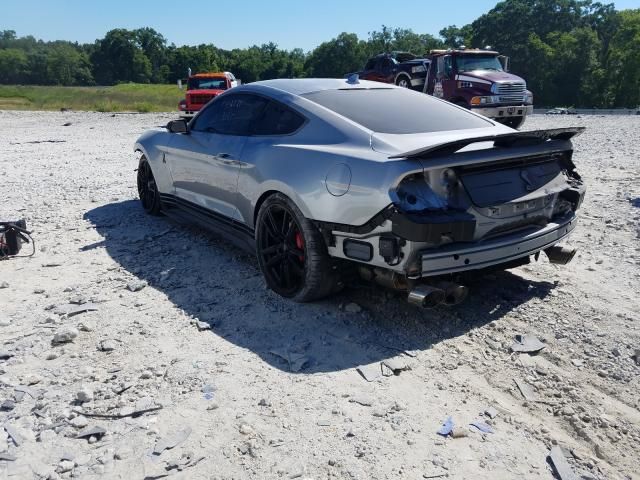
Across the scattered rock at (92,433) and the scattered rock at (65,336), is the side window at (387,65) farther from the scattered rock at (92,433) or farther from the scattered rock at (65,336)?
the scattered rock at (92,433)

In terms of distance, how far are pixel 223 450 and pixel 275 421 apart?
328 mm

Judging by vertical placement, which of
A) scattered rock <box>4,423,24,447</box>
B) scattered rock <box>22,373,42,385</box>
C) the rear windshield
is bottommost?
scattered rock <box>22,373,42,385</box>

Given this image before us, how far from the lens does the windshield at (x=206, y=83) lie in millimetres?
22375

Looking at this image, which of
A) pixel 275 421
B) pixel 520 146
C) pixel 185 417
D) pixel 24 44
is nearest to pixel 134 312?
pixel 185 417

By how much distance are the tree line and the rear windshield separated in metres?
53.5

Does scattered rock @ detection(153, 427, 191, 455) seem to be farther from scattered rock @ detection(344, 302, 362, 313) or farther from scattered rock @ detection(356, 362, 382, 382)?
scattered rock @ detection(344, 302, 362, 313)

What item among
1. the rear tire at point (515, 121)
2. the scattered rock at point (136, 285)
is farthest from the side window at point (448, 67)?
the scattered rock at point (136, 285)

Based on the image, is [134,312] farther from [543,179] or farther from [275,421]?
[543,179]

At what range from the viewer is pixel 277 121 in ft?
15.2

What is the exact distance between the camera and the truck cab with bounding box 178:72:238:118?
70.0 feet

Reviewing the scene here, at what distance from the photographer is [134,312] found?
4.32 metres

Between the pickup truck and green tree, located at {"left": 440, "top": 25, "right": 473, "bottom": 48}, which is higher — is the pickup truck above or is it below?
below

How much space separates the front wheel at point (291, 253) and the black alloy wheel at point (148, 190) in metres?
2.73

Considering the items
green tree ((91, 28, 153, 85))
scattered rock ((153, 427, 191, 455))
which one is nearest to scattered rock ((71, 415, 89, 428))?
scattered rock ((153, 427, 191, 455))
